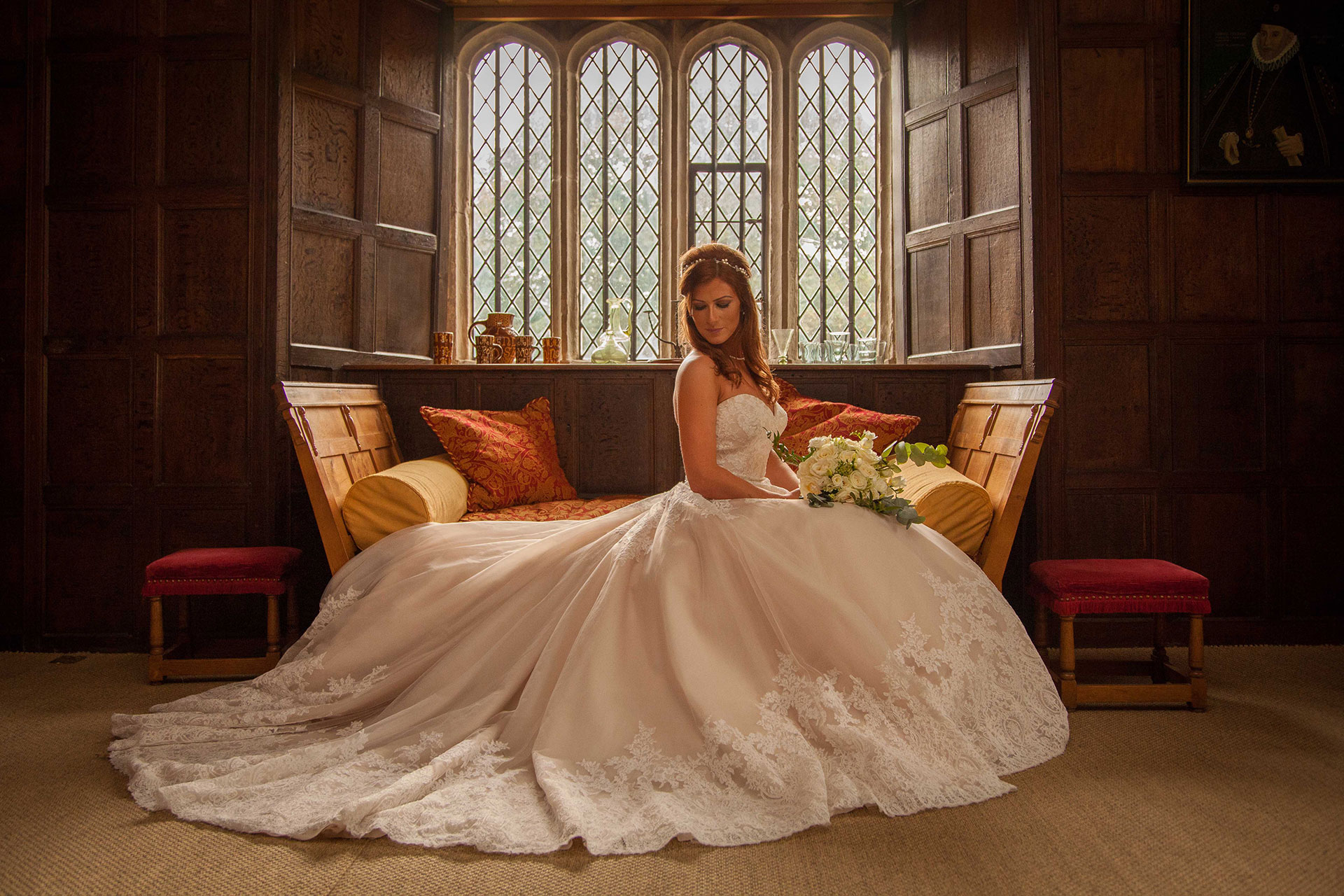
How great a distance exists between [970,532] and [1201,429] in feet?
5.48

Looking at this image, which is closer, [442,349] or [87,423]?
[87,423]

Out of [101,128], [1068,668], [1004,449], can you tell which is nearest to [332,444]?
[101,128]

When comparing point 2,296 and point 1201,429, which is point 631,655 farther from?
point 2,296

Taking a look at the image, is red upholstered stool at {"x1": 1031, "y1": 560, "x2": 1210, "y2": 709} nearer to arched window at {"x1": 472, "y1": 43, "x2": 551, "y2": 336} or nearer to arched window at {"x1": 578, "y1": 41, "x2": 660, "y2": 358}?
arched window at {"x1": 578, "y1": 41, "x2": 660, "y2": 358}

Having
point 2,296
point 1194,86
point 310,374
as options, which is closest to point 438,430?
point 310,374

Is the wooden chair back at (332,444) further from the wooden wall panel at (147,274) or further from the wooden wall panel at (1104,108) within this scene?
the wooden wall panel at (1104,108)

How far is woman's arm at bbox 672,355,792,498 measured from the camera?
2867 mm

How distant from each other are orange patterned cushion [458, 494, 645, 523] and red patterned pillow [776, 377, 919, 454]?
882mm

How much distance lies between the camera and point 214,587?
3502 mm

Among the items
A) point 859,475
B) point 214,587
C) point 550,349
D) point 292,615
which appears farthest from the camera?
point 550,349

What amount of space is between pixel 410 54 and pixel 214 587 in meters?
3.14

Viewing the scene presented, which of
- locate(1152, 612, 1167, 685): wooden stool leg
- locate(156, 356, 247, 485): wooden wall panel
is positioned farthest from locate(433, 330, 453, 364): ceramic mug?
locate(1152, 612, 1167, 685): wooden stool leg

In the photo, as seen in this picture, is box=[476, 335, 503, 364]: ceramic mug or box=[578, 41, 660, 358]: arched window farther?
box=[578, 41, 660, 358]: arched window

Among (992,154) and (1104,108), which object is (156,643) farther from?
(1104,108)
